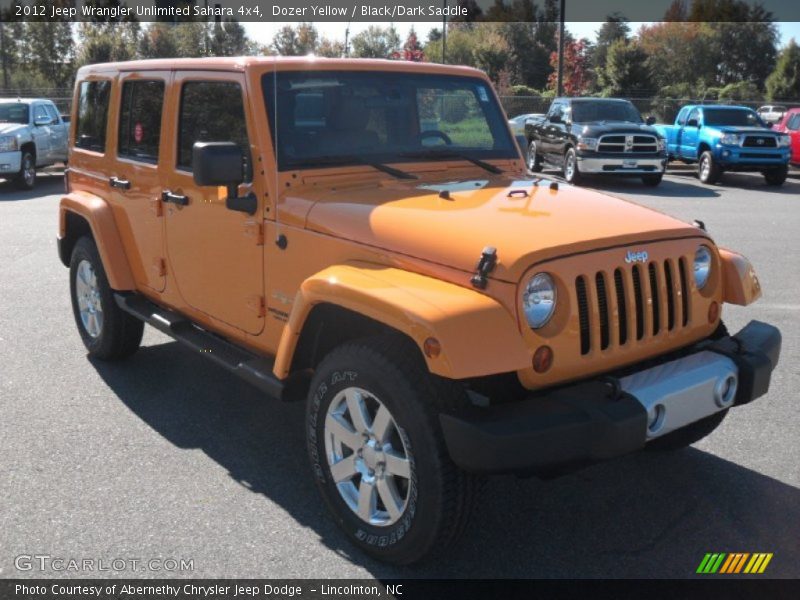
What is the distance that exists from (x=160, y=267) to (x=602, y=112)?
15.3m

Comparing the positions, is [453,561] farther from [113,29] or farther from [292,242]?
[113,29]

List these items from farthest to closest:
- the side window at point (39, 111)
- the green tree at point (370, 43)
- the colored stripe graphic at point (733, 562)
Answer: the side window at point (39, 111), the green tree at point (370, 43), the colored stripe graphic at point (733, 562)

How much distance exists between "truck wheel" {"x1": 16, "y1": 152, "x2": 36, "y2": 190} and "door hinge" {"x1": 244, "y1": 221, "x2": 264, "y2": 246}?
14.7 meters

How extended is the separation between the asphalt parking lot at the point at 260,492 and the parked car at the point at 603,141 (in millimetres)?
12232

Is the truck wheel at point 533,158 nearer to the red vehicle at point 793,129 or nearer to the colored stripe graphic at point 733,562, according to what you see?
the red vehicle at point 793,129

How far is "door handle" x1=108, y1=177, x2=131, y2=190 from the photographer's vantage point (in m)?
5.23

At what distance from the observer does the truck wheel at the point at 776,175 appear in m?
18.6

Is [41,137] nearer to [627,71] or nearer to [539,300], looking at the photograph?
[539,300]

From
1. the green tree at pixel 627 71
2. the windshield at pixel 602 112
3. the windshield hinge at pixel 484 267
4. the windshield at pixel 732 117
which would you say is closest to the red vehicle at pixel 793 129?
the windshield at pixel 732 117

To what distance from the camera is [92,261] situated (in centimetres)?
574

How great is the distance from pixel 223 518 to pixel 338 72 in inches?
89.6

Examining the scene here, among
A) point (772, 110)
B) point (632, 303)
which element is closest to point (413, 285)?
point (632, 303)

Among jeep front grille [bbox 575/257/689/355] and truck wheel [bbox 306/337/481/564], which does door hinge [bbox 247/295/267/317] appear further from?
jeep front grille [bbox 575/257/689/355]

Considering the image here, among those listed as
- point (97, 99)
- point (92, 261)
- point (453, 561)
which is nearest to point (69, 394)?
point (92, 261)
